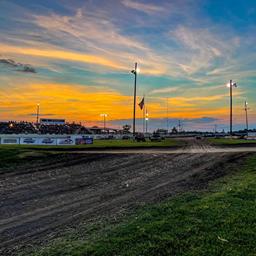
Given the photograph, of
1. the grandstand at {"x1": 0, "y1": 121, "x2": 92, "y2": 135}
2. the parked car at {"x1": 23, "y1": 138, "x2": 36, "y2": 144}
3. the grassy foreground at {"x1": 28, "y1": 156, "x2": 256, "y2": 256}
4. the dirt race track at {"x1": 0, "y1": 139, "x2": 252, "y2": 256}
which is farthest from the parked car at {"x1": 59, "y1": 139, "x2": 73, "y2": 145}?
the grandstand at {"x1": 0, "y1": 121, "x2": 92, "y2": 135}

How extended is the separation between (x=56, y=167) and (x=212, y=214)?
14.6 meters

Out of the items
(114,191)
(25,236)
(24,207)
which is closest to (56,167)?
(114,191)

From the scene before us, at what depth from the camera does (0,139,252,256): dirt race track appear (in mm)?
9078

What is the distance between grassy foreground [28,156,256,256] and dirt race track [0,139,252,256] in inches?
45.0

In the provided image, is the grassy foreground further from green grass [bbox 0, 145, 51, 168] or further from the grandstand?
the grandstand

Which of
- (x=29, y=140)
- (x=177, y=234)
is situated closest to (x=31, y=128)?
(x=29, y=140)

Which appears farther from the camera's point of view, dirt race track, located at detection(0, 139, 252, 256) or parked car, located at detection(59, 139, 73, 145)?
parked car, located at detection(59, 139, 73, 145)

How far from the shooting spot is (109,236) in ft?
24.7

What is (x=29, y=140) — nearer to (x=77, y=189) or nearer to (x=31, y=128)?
(x=77, y=189)

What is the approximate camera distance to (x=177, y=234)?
24.7 ft

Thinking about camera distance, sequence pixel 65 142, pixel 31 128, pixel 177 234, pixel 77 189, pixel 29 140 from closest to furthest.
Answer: pixel 177 234 < pixel 77 189 < pixel 29 140 < pixel 65 142 < pixel 31 128

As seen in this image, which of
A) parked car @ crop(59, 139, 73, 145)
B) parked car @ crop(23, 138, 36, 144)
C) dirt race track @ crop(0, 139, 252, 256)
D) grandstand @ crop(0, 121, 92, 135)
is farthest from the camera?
grandstand @ crop(0, 121, 92, 135)

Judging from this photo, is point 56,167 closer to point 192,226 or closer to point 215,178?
point 215,178

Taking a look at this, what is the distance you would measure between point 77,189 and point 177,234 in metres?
7.78
